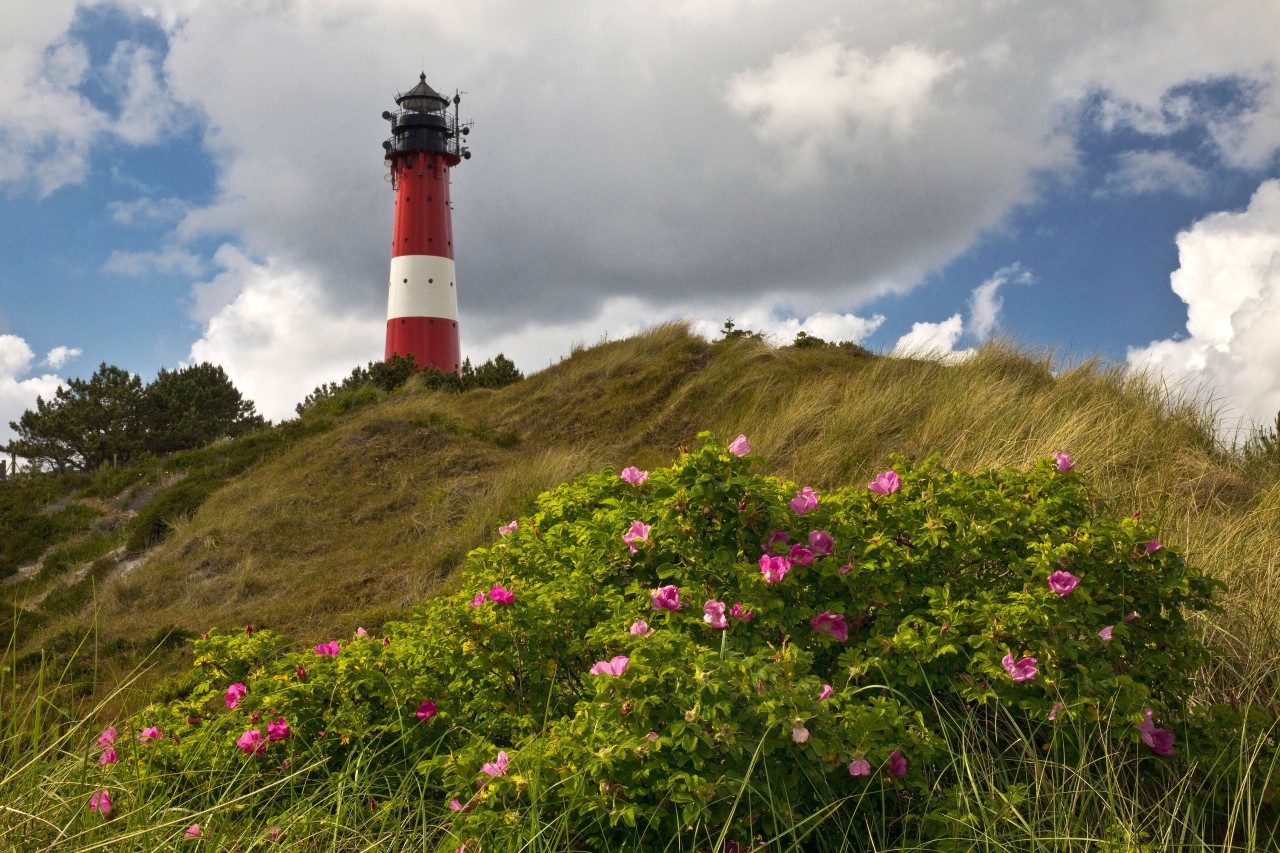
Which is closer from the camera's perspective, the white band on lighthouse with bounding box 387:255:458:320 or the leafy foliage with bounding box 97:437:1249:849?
the leafy foliage with bounding box 97:437:1249:849

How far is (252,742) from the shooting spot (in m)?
3.76

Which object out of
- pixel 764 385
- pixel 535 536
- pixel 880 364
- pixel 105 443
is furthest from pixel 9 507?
pixel 535 536

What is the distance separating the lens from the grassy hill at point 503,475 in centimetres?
757

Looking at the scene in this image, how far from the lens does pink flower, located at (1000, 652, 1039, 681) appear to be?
3109 millimetres

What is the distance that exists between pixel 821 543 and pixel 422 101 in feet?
106

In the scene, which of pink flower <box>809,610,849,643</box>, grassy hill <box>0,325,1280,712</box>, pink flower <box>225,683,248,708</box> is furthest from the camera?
grassy hill <box>0,325,1280,712</box>

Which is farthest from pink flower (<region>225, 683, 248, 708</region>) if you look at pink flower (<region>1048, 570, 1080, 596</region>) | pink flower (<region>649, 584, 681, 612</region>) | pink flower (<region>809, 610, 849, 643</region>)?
pink flower (<region>1048, 570, 1080, 596</region>)

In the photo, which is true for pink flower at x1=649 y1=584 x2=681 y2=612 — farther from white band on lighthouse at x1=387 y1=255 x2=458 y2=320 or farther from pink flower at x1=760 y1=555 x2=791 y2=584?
white band on lighthouse at x1=387 y1=255 x2=458 y2=320

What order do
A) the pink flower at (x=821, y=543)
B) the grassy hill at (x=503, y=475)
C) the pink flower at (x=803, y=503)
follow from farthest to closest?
1. the grassy hill at (x=503, y=475)
2. the pink flower at (x=803, y=503)
3. the pink flower at (x=821, y=543)

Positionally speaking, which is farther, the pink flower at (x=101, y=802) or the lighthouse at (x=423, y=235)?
the lighthouse at (x=423, y=235)

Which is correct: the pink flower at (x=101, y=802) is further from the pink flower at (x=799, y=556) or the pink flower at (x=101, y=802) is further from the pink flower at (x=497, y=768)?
the pink flower at (x=799, y=556)

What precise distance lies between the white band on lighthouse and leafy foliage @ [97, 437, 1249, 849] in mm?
26283

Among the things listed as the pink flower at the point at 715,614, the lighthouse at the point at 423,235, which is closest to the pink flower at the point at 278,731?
the pink flower at the point at 715,614

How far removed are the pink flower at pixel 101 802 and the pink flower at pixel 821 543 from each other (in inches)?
107
